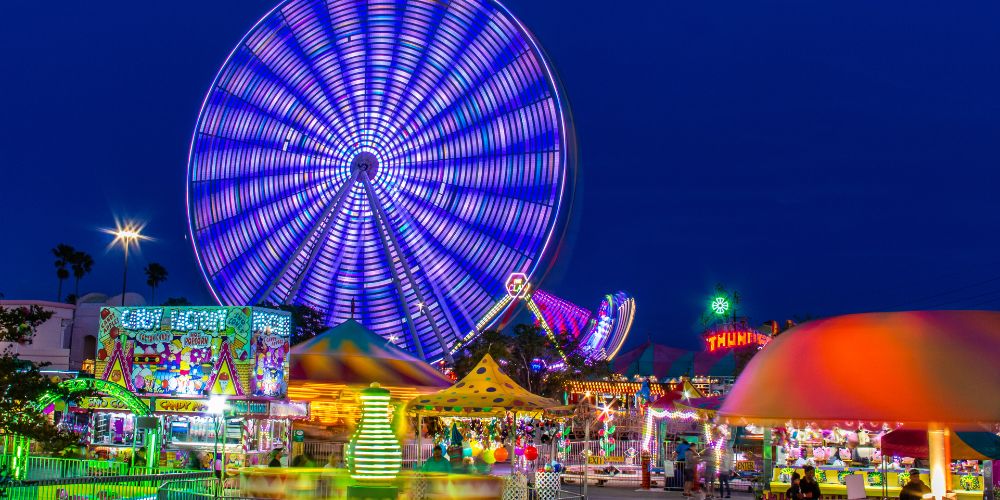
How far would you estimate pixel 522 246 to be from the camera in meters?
40.4

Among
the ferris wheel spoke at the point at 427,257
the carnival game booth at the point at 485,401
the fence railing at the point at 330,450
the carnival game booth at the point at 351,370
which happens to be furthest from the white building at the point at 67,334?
the carnival game booth at the point at 485,401

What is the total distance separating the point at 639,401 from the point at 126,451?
95.1ft

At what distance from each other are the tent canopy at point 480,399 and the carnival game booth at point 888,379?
1127 centimetres

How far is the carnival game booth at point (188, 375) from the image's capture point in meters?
24.7

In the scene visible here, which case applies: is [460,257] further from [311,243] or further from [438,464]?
[438,464]

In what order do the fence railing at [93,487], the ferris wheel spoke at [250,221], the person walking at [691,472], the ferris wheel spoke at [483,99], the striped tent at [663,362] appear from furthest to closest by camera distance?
the striped tent at [663,362], the ferris wheel spoke at [250,221], the ferris wheel spoke at [483,99], the person walking at [691,472], the fence railing at [93,487]

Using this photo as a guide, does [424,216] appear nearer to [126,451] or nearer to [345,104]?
[345,104]

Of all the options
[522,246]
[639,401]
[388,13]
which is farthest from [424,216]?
[639,401]


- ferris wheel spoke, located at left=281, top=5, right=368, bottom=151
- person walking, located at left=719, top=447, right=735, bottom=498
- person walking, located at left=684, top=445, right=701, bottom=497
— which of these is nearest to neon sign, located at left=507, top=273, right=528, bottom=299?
ferris wheel spoke, located at left=281, top=5, right=368, bottom=151

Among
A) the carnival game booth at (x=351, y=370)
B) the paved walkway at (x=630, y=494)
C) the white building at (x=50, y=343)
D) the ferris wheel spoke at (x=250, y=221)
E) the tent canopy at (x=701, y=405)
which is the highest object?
the ferris wheel spoke at (x=250, y=221)

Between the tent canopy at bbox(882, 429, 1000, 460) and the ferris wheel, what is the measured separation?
2337 centimetres

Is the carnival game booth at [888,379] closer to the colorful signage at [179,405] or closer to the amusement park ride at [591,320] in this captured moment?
the colorful signage at [179,405]

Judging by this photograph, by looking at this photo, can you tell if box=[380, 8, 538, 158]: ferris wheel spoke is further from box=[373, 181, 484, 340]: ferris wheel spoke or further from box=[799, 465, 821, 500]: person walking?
box=[799, 465, 821, 500]: person walking

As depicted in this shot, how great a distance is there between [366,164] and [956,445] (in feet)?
99.4
